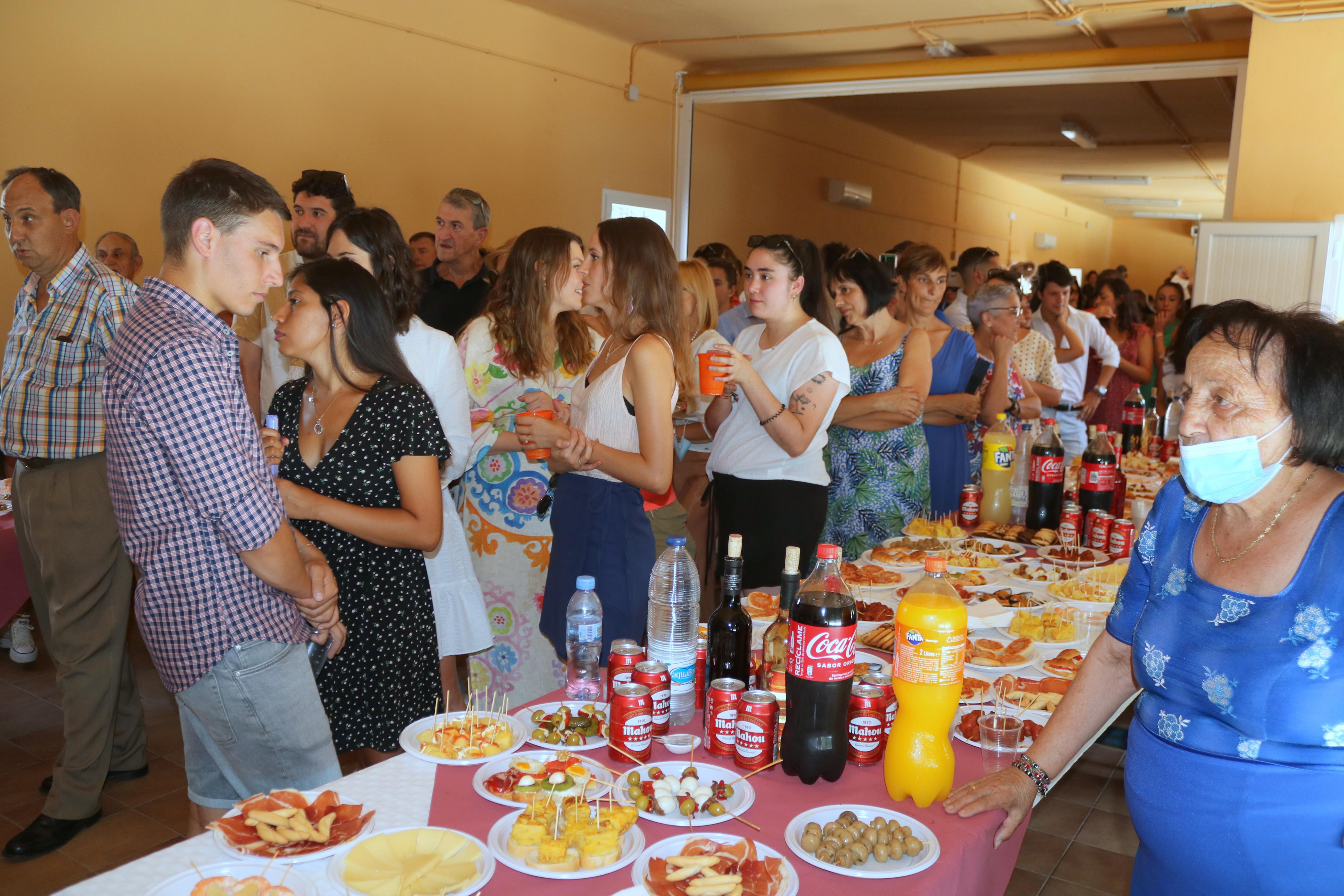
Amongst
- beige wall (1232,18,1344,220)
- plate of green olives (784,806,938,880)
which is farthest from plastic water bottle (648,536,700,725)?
beige wall (1232,18,1344,220)

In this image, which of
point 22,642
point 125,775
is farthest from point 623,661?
point 22,642

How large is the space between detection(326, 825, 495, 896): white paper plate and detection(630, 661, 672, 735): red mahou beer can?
0.36 metres

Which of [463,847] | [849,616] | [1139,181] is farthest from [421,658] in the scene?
[1139,181]

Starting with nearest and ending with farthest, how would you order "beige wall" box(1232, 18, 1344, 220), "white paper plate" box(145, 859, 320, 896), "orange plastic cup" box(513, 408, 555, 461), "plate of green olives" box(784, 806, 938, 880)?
"white paper plate" box(145, 859, 320, 896)
"plate of green olives" box(784, 806, 938, 880)
"orange plastic cup" box(513, 408, 555, 461)
"beige wall" box(1232, 18, 1344, 220)

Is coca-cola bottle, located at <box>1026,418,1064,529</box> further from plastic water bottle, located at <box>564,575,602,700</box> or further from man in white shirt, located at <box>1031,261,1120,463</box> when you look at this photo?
man in white shirt, located at <box>1031,261,1120,463</box>

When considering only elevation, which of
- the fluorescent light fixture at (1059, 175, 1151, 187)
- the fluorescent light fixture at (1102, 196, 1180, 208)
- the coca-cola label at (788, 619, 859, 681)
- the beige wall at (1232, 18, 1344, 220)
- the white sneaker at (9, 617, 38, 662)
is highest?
the fluorescent light fixture at (1102, 196, 1180, 208)

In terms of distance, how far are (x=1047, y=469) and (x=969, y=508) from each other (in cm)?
28

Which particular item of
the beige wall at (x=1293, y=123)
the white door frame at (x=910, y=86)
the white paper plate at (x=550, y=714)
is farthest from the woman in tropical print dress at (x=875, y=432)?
the white door frame at (x=910, y=86)

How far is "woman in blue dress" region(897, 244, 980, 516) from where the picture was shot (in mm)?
3906

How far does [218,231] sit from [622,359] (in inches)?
41.0

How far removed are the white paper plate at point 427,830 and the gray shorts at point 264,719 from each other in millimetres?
540

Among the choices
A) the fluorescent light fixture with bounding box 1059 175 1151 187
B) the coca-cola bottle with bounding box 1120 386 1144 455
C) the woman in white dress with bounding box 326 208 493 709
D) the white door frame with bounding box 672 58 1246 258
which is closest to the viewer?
the woman in white dress with bounding box 326 208 493 709

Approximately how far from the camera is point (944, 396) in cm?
391

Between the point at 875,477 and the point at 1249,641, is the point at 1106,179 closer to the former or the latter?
the point at 875,477
